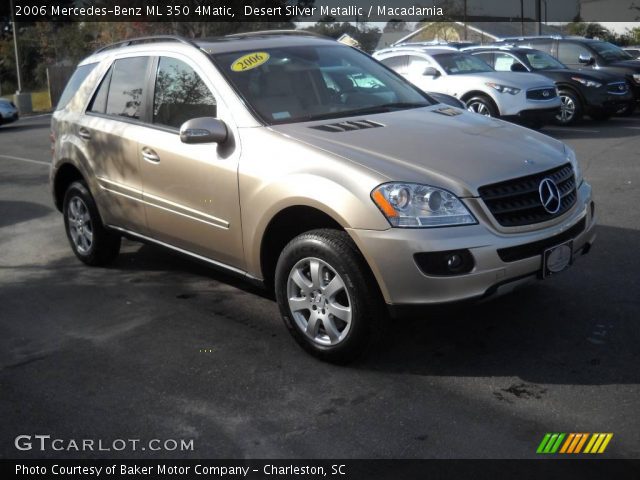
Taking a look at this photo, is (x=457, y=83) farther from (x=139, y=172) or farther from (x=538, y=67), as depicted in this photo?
(x=139, y=172)

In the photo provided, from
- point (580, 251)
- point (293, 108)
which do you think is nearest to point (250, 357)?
point (293, 108)

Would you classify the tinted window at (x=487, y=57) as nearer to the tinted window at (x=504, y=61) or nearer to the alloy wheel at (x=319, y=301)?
the tinted window at (x=504, y=61)

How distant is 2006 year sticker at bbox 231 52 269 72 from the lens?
17.6 ft

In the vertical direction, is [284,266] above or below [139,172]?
below

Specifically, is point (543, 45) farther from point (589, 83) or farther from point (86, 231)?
point (86, 231)

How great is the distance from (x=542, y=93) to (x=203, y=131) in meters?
10.6

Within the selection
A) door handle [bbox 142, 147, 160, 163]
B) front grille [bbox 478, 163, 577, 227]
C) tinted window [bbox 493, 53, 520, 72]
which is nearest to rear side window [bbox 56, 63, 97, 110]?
door handle [bbox 142, 147, 160, 163]

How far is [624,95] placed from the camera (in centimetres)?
1602

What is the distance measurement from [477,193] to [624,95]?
13.1 metres

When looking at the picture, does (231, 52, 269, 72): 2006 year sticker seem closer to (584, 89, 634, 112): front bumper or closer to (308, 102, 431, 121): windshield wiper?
(308, 102, 431, 121): windshield wiper

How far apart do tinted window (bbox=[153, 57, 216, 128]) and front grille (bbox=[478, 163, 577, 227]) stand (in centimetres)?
191

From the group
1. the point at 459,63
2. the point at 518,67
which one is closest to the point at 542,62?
the point at 518,67

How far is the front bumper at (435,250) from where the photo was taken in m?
4.12

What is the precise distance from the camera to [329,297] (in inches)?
176
